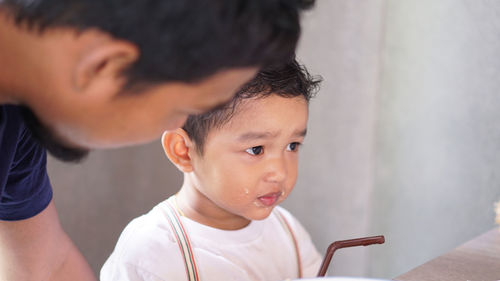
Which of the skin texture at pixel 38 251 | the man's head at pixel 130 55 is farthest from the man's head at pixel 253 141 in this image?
the man's head at pixel 130 55

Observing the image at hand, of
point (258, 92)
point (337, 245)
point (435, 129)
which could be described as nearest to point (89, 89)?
point (337, 245)

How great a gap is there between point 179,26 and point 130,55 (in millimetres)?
56

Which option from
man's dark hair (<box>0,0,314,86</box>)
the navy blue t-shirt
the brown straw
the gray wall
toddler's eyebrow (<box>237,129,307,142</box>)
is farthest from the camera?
the gray wall

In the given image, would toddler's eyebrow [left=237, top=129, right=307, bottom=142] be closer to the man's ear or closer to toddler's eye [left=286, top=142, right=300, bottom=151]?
toddler's eye [left=286, top=142, right=300, bottom=151]

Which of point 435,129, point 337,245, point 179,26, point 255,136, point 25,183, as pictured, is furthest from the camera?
point 435,129

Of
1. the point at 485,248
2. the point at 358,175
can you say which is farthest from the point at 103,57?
the point at 358,175

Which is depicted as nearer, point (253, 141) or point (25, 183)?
point (25, 183)

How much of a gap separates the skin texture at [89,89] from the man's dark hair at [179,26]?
1 centimetres

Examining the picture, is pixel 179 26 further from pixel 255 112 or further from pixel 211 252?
pixel 211 252

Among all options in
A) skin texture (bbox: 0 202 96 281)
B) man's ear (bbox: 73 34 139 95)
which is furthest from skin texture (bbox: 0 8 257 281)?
skin texture (bbox: 0 202 96 281)

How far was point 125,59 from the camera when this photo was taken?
1.74ft

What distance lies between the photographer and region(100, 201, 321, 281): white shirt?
1004 mm

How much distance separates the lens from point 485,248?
3.01ft

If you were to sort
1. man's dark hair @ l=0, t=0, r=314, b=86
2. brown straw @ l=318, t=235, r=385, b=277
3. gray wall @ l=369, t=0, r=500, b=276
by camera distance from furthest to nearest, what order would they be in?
1. gray wall @ l=369, t=0, r=500, b=276
2. brown straw @ l=318, t=235, r=385, b=277
3. man's dark hair @ l=0, t=0, r=314, b=86
